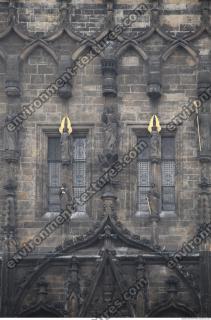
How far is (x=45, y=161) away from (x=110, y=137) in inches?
76.4

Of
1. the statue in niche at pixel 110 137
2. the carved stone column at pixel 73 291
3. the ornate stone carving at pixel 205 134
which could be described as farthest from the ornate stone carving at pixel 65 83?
the carved stone column at pixel 73 291

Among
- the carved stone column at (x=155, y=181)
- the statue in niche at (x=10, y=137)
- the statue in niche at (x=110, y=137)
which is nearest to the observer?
the carved stone column at (x=155, y=181)

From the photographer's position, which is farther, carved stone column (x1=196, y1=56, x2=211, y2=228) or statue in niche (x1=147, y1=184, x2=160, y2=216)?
statue in niche (x1=147, y1=184, x2=160, y2=216)

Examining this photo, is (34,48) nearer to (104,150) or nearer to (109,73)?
(109,73)

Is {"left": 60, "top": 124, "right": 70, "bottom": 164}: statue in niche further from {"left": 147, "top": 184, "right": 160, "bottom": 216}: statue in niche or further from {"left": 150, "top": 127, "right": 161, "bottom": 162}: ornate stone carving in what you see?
{"left": 147, "top": 184, "right": 160, "bottom": 216}: statue in niche

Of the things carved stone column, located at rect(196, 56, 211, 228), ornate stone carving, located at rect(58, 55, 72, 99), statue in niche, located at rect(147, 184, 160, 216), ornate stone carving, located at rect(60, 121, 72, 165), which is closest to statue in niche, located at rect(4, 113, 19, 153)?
ornate stone carving, located at rect(60, 121, 72, 165)

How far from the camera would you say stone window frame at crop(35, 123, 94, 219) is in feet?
137

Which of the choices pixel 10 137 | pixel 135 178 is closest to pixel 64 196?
pixel 135 178

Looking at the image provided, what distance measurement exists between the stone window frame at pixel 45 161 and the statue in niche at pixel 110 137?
0.50m

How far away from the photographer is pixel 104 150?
137 ft

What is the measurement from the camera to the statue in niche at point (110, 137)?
4144 centimetres

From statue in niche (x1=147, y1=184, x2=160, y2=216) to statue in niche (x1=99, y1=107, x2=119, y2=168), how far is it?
51.9 inches

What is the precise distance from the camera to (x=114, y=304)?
40.3 m

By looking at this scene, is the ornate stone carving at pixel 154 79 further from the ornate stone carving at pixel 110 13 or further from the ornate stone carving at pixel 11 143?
the ornate stone carving at pixel 11 143
